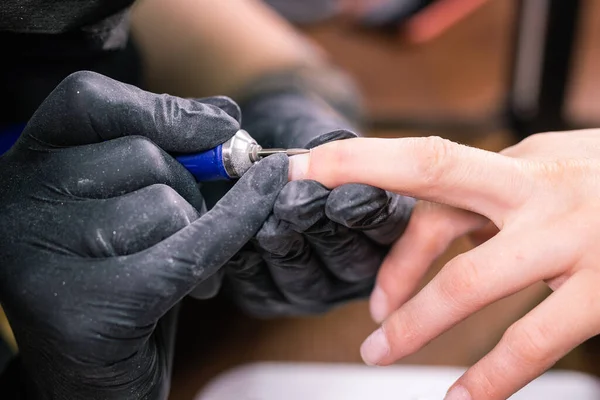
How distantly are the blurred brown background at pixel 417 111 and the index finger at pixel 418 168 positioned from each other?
0.27 meters

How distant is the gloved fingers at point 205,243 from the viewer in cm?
45

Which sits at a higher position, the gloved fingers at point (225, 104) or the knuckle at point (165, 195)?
the gloved fingers at point (225, 104)

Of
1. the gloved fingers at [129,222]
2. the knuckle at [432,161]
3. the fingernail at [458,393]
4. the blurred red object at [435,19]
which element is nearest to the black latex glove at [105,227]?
the gloved fingers at [129,222]

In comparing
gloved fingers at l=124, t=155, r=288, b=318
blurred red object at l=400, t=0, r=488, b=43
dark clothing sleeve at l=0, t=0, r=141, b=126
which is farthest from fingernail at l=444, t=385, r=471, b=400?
blurred red object at l=400, t=0, r=488, b=43

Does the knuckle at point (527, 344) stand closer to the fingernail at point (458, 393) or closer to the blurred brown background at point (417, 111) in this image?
the fingernail at point (458, 393)

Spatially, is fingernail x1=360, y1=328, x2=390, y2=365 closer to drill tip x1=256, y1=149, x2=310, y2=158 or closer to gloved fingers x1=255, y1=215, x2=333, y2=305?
gloved fingers x1=255, y1=215, x2=333, y2=305

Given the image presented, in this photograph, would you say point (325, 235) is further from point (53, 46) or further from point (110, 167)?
point (53, 46)

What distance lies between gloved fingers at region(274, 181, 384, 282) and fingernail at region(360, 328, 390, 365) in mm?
71

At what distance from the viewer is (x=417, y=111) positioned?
1.42 meters

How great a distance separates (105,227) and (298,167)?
16 cm

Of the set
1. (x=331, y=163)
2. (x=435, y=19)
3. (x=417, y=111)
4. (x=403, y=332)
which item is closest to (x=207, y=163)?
(x=331, y=163)

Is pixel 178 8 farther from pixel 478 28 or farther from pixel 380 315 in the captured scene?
pixel 478 28

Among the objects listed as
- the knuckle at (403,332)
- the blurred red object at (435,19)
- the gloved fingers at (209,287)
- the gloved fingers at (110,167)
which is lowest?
the blurred red object at (435,19)

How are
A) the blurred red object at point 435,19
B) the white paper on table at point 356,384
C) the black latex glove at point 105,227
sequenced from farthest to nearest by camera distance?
the blurred red object at point 435,19 → the white paper on table at point 356,384 → the black latex glove at point 105,227
